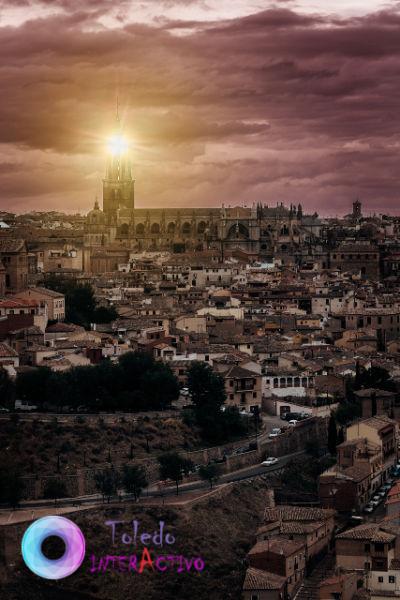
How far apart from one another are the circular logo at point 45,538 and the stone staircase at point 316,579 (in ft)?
15.1

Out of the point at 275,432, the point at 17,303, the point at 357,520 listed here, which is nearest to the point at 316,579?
the point at 357,520

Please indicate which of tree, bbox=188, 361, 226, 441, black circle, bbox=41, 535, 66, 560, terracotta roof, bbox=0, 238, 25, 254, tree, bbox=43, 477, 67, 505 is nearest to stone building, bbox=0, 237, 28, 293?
terracotta roof, bbox=0, 238, 25, 254

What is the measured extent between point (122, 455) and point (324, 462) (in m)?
5.25

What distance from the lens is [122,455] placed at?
1385 inches

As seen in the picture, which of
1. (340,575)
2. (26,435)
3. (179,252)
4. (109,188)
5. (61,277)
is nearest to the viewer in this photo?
(340,575)

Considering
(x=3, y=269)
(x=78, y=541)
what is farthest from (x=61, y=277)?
(x=78, y=541)

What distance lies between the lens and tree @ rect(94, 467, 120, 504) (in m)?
32.5

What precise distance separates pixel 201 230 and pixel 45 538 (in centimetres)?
6847

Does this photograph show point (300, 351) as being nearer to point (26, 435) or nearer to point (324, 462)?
point (324, 462)

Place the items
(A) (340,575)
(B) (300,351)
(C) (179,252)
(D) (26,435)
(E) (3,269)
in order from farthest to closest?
(C) (179,252) < (E) (3,269) < (B) (300,351) < (D) (26,435) < (A) (340,575)

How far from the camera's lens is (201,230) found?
98000 mm

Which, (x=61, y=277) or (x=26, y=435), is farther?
(x=61, y=277)

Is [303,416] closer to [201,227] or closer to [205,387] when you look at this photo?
[205,387]

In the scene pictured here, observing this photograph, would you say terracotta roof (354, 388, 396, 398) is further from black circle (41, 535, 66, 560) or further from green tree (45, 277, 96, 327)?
black circle (41, 535, 66, 560)
